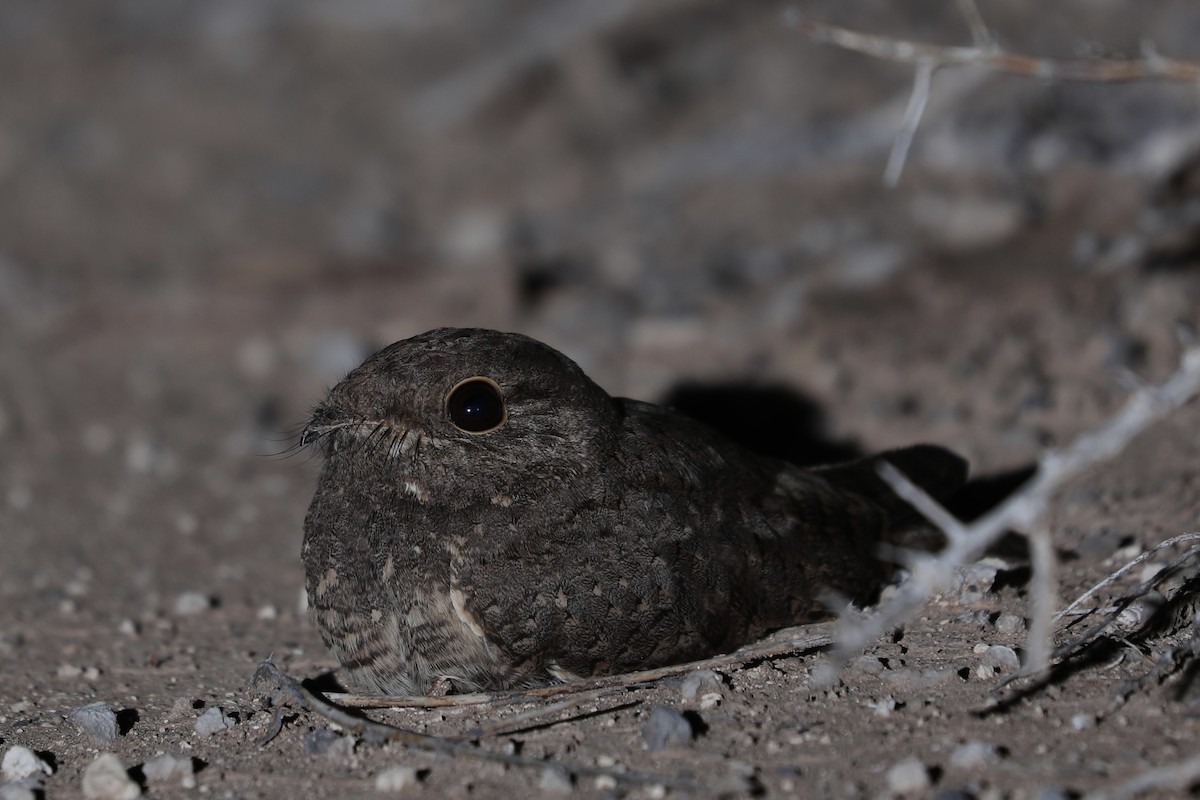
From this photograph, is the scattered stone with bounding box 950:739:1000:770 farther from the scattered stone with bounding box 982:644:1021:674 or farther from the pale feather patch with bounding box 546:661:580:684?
the pale feather patch with bounding box 546:661:580:684

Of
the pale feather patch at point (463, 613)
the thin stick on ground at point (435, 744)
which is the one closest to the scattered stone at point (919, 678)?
the thin stick on ground at point (435, 744)

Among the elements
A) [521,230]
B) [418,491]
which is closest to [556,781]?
[418,491]

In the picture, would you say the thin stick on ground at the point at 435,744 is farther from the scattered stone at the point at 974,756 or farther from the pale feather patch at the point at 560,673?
the scattered stone at the point at 974,756

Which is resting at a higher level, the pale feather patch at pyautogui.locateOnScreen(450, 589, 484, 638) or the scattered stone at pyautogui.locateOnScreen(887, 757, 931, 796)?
the pale feather patch at pyautogui.locateOnScreen(450, 589, 484, 638)

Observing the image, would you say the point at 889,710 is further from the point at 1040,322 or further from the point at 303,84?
the point at 303,84

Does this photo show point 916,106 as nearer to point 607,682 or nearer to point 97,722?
point 607,682

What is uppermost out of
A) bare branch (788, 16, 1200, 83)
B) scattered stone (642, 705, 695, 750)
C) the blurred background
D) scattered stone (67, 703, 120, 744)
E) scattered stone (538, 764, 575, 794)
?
the blurred background

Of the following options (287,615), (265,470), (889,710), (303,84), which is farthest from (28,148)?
(889,710)

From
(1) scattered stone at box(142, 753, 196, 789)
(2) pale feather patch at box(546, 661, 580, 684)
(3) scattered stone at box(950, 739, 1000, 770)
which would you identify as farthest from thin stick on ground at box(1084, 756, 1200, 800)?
(1) scattered stone at box(142, 753, 196, 789)
